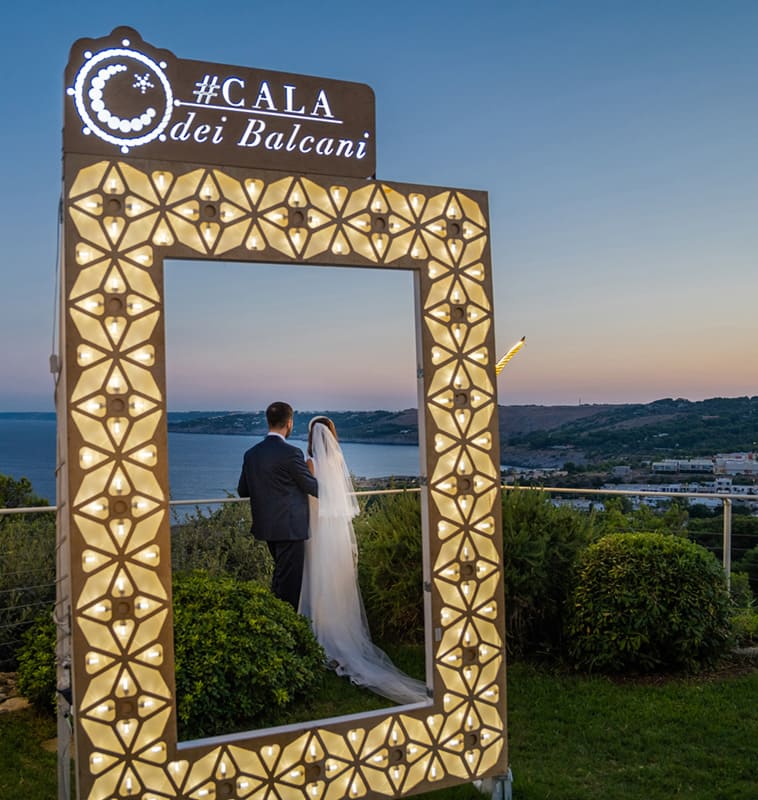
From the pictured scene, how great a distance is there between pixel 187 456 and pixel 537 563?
8.86 ft

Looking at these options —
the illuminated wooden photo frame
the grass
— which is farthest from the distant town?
the grass

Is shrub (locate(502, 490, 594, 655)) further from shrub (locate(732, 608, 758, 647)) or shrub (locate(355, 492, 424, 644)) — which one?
shrub (locate(732, 608, 758, 647))

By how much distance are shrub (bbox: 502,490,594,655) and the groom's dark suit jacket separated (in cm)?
130

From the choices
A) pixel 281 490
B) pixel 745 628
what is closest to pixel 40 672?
pixel 281 490

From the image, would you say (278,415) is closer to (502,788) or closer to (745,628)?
(502,788)

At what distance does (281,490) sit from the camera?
4.88m

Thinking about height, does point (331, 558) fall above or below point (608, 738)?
above

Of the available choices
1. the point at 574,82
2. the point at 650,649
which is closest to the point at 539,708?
the point at 650,649

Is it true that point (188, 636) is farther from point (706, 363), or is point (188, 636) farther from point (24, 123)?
point (706, 363)

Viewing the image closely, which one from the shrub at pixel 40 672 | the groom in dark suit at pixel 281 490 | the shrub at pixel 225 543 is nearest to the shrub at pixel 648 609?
the groom in dark suit at pixel 281 490

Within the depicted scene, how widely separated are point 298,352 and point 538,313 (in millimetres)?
5232

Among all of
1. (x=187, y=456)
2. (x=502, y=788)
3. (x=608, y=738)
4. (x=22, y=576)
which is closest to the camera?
(x=187, y=456)

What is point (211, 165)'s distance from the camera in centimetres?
284

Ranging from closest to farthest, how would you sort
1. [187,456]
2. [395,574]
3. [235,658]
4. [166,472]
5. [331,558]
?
1. [166,472]
2. [187,456]
3. [235,658]
4. [331,558]
5. [395,574]
